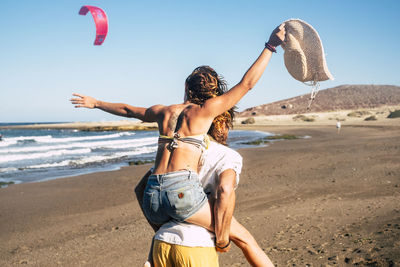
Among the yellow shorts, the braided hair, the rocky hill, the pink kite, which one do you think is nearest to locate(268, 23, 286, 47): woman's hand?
the braided hair

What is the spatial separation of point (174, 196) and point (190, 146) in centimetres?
35

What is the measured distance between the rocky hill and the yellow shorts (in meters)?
71.5

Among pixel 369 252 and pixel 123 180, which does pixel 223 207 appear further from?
pixel 123 180

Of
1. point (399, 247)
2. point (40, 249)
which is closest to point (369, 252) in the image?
point (399, 247)

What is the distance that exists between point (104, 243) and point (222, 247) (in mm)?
4454

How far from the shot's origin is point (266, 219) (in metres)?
6.46

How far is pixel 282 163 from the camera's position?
14648 mm

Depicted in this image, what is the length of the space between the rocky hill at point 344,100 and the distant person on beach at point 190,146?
71259 millimetres

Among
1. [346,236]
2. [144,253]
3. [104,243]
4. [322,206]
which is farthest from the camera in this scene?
[322,206]

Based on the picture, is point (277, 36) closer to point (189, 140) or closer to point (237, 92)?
point (237, 92)

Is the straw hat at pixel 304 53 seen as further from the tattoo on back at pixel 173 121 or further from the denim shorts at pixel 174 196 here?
the denim shorts at pixel 174 196

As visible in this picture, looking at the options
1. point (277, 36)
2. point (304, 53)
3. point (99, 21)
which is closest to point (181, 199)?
point (277, 36)

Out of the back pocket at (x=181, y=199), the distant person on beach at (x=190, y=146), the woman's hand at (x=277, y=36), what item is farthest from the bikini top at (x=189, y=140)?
the woman's hand at (x=277, y=36)

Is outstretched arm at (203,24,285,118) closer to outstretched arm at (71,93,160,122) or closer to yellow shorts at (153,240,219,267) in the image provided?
outstretched arm at (71,93,160,122)
